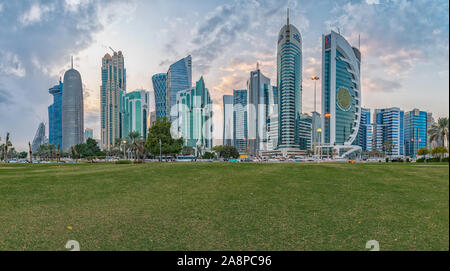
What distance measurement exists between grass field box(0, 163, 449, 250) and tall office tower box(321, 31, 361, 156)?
409 feet

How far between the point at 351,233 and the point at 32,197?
38.1ft

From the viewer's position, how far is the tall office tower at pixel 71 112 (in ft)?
541

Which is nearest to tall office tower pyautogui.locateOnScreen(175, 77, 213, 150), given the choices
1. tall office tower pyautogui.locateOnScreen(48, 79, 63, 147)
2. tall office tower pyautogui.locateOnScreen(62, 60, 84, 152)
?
tall office tower pyautogui.locateOnScreen(62, 60, 84, 152)

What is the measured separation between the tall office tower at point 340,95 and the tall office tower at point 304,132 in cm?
3240

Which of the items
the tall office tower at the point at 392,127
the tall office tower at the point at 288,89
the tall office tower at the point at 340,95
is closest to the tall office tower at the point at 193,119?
the tall office tower at the point at 288,89

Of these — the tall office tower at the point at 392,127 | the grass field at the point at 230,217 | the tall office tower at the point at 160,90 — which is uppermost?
the tall office tower at the point at 160,90

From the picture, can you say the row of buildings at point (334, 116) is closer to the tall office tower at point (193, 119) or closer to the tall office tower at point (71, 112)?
the tall office tower at point (193, 119)

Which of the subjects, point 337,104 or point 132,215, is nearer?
point 132,215

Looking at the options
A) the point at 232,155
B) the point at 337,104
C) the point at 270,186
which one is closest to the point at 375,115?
the point at 337,104

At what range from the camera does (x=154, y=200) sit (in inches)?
338

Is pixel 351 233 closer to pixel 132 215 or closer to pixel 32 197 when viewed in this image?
pixel 132 215

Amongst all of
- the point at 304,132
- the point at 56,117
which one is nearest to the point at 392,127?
the point at 304,132

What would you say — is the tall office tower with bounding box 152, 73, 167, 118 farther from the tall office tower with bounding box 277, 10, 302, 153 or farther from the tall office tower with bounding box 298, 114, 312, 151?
the tall office tower with bounding box 298, 114, 312, 151
